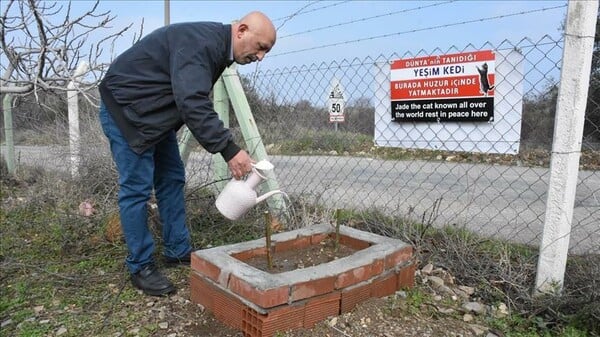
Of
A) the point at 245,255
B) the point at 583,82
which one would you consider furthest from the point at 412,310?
the point at 583,82

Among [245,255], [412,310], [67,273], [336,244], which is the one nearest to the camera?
[412,310]

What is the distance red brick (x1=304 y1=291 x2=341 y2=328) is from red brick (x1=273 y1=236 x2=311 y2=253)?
59 cm

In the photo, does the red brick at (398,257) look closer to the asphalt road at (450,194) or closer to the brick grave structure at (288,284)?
the brick grave structure at (288,284)

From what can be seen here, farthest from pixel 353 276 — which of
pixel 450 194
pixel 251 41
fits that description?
pixel 450 194

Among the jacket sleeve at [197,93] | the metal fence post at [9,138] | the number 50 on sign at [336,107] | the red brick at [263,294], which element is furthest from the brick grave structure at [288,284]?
the metal fence post at [9,138]

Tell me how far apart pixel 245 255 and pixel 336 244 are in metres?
0.58

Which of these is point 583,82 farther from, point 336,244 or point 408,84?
point 336,244

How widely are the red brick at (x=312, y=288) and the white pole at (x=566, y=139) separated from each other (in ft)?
3.76

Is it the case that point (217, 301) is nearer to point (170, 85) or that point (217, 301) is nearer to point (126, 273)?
point (126, 273)

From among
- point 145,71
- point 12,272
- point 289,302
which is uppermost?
point 145,71

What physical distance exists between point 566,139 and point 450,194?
3948mm

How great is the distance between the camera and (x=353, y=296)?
7.68 ft

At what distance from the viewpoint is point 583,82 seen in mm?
2260

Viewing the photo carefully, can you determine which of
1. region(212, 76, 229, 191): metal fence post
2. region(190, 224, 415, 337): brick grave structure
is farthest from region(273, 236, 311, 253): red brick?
region(212, 76, 229, 191): metal fence post
